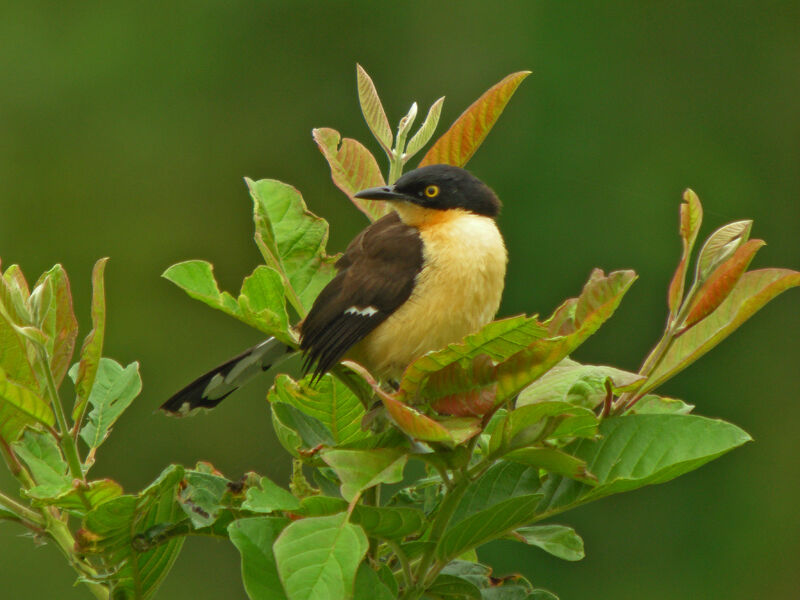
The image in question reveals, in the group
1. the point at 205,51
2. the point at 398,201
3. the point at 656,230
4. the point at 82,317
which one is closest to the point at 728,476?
the point at 656,230

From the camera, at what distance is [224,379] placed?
2.49 meters

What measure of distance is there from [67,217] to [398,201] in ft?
26.5

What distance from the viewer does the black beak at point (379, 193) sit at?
2414mm

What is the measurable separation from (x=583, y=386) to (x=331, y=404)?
45 cm

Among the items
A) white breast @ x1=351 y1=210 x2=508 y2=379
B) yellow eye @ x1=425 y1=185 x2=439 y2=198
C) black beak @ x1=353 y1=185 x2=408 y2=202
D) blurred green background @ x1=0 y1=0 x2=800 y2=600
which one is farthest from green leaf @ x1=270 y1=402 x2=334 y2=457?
blurred green background @ x1=0 y1=0 x2=800 y2=600

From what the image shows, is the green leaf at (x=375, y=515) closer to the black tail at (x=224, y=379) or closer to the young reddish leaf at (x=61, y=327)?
the young reddish leaf at (x=61, y=327)

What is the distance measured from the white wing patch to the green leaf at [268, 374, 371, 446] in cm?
26

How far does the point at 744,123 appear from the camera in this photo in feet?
31.9

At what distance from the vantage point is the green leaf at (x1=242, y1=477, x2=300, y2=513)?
5.61 feet

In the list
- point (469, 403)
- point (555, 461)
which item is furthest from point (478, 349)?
point (555, 461)

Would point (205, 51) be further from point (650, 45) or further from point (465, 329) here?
point (465, 329)

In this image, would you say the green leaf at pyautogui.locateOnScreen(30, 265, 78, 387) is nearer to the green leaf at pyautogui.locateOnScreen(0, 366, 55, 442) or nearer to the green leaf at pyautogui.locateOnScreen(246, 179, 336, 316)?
the green leaf at pyautogui.locateOnScreen(0, 366, 55, 442)

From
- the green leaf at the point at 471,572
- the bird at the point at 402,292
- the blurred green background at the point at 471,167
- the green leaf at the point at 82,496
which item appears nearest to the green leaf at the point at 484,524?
the green leaf at the point at 471,572

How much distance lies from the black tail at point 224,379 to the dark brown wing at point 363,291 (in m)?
0.15
